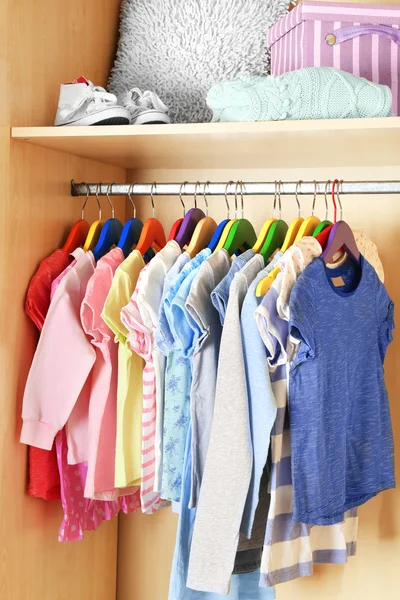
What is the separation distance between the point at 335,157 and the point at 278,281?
1.47 feet

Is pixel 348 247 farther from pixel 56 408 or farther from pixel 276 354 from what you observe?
pixel 56 408

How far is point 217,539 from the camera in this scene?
4.81ft

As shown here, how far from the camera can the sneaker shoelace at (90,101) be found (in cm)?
167

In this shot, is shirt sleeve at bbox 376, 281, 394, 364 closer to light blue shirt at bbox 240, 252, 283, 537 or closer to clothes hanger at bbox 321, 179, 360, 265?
clothes hanger at bbox 321, 179, 360, 265

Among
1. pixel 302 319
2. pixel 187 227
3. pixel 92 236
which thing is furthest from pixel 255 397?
pixel 92 236

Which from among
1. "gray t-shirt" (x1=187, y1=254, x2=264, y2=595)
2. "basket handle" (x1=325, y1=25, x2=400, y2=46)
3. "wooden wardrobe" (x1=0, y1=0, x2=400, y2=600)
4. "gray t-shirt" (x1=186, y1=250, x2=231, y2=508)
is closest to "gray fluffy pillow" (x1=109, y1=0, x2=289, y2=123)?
"wooden wardrobe" (x1=0, y1=0, x2=400, y2=600)

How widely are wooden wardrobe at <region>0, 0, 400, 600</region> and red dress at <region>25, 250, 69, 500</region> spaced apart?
2 cm

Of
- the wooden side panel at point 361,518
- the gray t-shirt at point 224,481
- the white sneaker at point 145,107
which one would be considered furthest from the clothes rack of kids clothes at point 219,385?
the wooden side panel at point 361,518

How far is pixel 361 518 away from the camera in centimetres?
203

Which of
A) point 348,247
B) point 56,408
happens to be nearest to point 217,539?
point 56,408

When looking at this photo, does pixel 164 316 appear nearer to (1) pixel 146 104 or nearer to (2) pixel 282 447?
(2) pixel 282 447

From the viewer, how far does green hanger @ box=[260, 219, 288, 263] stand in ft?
5.46

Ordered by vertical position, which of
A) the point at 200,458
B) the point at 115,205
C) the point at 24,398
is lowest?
the point at 200,458

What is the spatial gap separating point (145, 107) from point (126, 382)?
0.60 metres
